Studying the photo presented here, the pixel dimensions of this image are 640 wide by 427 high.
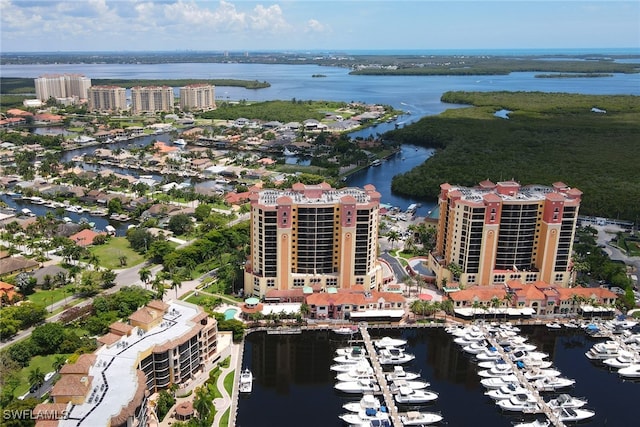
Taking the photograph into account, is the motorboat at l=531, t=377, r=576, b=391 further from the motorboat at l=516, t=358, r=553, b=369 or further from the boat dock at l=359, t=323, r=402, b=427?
the boat dock at l=359, t=323, r=402, b=427

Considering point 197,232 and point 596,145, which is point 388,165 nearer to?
point 596,145

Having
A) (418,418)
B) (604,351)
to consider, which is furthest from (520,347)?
(418,418)

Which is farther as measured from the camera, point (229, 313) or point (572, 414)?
point (229, 313)

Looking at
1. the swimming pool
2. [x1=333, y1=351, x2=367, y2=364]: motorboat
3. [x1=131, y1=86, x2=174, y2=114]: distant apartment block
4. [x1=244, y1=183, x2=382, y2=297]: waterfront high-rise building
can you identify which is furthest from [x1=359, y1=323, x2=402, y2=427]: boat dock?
[x1=131, y1=86, x2=174, y2=114]: distant apartment block

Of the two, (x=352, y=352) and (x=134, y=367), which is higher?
(x=134, y=367)

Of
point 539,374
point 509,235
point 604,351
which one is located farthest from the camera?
point 509,235

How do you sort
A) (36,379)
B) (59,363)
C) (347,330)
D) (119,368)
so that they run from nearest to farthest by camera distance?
(119,368) < (36,379) < (59,363) < (347,330)

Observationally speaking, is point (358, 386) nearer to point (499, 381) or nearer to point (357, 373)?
point (357, 373)

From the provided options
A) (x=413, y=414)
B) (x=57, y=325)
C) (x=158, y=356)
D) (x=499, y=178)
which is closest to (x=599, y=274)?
(x=413, y=414)

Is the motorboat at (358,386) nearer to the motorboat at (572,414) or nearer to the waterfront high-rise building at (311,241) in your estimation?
the motorboat at (572,414)
